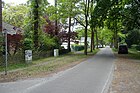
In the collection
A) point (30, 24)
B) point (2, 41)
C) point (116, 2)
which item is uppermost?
point (116, 2)

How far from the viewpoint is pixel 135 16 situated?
36.5m

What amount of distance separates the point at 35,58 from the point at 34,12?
747 centimetres

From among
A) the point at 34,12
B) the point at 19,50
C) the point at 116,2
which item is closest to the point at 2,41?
the point at 19,50

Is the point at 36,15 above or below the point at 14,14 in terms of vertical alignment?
below

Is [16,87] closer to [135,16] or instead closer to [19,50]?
[19,50]

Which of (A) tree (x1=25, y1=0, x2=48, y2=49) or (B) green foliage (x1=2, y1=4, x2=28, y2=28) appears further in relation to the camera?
(B) green foliage (x1=2, y1=4, x2=28, y2=28)

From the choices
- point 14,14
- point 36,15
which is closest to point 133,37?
point 14,14

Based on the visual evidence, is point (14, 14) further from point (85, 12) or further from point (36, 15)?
point (36, 15)

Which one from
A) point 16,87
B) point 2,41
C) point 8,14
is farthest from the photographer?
point 8,14

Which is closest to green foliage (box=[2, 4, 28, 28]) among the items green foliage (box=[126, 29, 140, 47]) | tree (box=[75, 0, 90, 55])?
tree (box=[75, 0, 90, 55])

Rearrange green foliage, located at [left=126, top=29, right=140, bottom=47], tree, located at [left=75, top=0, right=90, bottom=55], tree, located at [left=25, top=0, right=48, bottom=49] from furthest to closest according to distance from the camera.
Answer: green foliage, located at [left=126, top=29, right=140, bottom=47]
tree, located at [left=75, top=0, right=90, bottom=55]
tree, located at [left=25, top=0, right=48, bottom=49]

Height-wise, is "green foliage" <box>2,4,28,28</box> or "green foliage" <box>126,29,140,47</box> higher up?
"green foliage" <box>2,4,28,28</box>

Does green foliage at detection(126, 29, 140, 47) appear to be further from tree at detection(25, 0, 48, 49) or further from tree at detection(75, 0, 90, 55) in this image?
tree at detection(25, 0, 48, 49)

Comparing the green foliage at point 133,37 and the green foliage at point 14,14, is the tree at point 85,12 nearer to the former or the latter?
the green foliage at point 14,14
